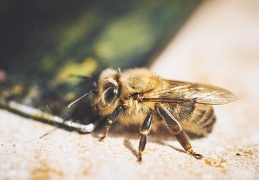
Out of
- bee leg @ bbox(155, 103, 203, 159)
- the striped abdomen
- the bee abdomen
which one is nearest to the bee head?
bee leg @ bbox(155, 103, 203, 159)

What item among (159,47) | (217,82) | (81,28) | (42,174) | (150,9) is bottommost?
(42,174)

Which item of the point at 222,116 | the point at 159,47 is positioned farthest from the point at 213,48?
the point at 222,116

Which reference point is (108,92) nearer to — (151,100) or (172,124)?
(151,100)

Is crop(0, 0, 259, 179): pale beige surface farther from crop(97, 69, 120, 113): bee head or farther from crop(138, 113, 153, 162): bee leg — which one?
crop(97, 69, 120, 113): bee head

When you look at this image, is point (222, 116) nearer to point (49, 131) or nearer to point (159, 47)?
point (159, 47)

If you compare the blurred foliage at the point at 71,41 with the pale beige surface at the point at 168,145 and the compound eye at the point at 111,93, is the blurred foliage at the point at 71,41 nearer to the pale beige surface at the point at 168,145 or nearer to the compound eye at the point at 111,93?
the pale beige surface at the point at 168,145

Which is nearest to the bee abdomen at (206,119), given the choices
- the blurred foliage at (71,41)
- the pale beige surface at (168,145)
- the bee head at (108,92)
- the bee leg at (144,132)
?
the pale beige surface at (168,145)

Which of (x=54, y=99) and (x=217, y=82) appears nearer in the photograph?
(x=54, y=99)
